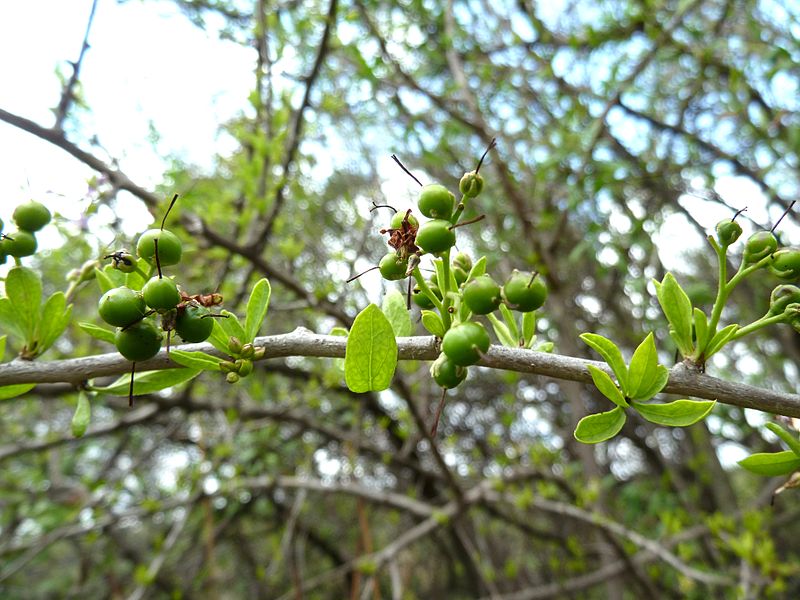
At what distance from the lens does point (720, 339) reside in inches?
37.8

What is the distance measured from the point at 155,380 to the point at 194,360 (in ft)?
0.49

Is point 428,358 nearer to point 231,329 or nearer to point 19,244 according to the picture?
point 231,329

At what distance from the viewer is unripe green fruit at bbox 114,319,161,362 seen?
92 cm

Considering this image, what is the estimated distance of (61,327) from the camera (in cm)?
114

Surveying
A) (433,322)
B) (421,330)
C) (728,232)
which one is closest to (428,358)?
(433,322)

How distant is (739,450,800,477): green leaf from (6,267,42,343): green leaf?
4.02 ft

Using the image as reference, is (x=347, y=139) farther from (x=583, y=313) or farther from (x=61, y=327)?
(x=61, y=327)

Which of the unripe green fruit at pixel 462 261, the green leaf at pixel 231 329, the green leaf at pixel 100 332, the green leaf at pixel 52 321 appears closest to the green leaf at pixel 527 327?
the unripe green fruit at pixel 462 261

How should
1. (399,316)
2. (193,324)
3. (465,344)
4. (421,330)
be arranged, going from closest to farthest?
(465,344), (193,324), (399,316), (421,330)

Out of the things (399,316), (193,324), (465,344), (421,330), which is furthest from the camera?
(421,330)

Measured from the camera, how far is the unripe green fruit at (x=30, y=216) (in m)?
1.10

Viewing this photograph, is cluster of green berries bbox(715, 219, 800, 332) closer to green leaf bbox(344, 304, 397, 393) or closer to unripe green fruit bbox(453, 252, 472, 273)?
unripe green fruit bbox(453, 252, 472, 273)

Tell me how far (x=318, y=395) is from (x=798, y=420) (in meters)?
3.31

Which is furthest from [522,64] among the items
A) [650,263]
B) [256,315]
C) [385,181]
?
[256,315]
